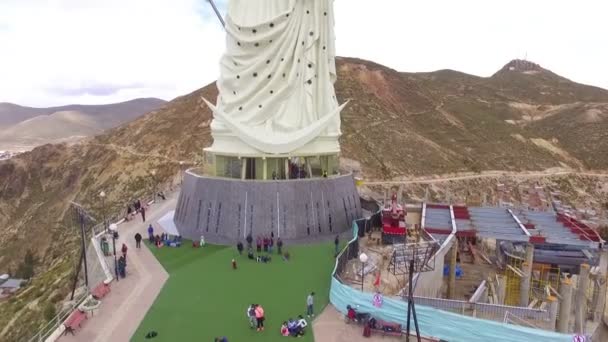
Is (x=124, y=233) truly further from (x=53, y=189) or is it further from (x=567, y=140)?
(x=567, y=140)

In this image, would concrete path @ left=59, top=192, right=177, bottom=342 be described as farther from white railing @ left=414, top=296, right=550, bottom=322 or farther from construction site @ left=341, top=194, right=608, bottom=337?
white railing @ left=414, top=296, right=550, bottom=322

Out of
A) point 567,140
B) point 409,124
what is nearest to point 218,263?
point 409,124

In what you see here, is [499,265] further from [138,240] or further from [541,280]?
[138,240]

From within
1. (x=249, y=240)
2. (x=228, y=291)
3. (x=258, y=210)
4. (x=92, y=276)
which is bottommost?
(x=92, y=276)

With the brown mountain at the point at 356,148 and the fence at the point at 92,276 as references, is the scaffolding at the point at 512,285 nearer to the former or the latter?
the fence at the point at 92,276

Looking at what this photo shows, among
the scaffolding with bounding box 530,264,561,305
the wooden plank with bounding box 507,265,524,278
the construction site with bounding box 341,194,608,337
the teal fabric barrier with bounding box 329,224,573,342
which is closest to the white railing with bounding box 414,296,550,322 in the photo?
the construction site with bounding box 341,194,608,337

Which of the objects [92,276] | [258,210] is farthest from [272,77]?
[92,276]
